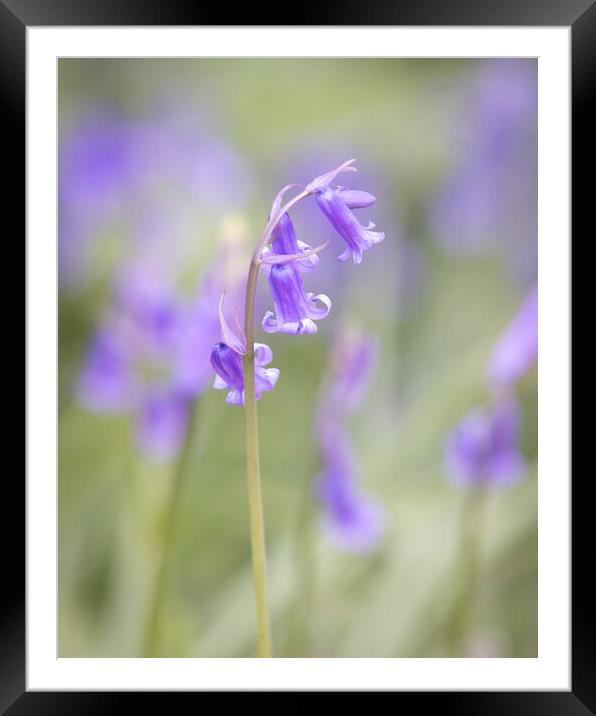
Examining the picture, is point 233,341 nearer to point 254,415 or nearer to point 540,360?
point 254,415

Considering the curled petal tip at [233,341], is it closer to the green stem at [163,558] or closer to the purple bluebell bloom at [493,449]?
the green stem at [163,558]

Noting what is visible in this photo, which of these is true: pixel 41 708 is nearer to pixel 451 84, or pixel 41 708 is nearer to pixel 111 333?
pixel 111 333

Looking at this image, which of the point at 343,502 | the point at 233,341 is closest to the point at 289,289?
the point at 233,341

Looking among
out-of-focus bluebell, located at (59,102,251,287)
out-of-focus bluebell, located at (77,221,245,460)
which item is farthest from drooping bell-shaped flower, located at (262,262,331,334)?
out-of-focus bluebell, located at (59,102,251,287)

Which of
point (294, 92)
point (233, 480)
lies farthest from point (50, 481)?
point (294, 92)

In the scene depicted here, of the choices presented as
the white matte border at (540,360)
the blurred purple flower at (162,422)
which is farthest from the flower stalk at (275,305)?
the blurred purple flower at (162,422)

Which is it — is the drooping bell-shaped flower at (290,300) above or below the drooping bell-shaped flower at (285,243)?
below
